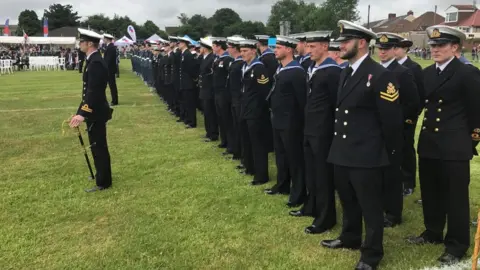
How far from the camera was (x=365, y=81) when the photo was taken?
3.53 metres

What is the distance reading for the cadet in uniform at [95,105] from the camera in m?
5.83

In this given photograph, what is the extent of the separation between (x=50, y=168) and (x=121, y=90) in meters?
12.2

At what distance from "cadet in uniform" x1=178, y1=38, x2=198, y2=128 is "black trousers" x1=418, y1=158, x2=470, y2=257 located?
23.3 feet

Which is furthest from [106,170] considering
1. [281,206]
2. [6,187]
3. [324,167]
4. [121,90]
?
[121,90]

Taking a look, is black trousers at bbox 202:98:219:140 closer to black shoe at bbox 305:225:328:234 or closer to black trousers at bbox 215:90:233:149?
black trousers at bbox 215:90:233:149

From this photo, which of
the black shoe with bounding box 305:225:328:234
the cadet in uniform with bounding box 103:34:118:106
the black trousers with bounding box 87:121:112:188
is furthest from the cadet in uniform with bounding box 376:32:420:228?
the cadet in uniform with bounding box 103:34:118:106

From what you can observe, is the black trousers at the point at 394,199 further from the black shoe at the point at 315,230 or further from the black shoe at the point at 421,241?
the black shoe at the point at 315,230

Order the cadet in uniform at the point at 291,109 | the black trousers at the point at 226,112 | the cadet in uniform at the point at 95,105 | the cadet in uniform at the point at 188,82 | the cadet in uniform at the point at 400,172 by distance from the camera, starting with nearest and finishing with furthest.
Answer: the cadet in uniform at the point at 400,172
the cadet in uniform at the point at 291,109
the cadet in uniform at the point at 95,105
the black trousers at the point at 226,112
the cadet in uniform at the point at 188,82

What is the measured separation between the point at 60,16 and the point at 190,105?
372 ft

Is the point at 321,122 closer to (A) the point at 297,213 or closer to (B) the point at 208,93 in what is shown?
(A) the point at 297,213

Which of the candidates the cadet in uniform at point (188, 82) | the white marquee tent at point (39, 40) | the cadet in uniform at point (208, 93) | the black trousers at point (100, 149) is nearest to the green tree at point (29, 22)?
the white marquee tent at point (39, 40)

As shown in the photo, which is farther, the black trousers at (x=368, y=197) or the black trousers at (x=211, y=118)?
the black trousers at (x=211, y=118)

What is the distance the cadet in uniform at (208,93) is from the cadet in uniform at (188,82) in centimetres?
94

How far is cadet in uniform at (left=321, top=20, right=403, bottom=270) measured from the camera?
11.4 ft
